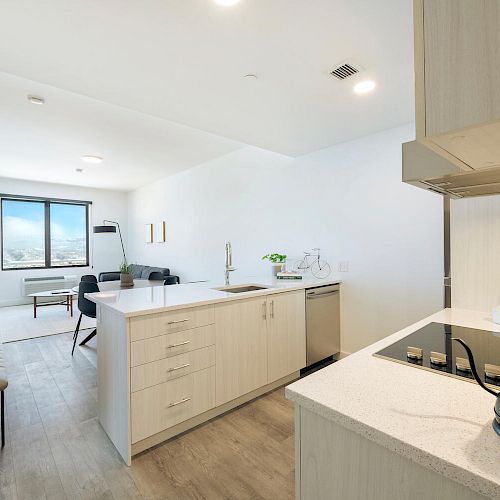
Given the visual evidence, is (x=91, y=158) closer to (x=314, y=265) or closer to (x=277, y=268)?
(x=277, y=268)

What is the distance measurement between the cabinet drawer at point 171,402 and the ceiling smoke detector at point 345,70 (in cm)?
218

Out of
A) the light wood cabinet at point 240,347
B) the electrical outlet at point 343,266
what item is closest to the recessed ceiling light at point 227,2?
the light wood cabinet at point 240,347

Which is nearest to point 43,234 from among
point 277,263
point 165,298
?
point 277,263

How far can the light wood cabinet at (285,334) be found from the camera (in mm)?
2590

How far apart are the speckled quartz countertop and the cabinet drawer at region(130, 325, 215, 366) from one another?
4.06 feet

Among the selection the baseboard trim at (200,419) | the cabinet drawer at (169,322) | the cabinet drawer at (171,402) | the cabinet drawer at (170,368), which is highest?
the cabinet drawer at (169,322)

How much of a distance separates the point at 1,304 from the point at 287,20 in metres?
7.40

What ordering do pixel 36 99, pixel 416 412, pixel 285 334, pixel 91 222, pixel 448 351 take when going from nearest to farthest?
pixel 416 412
pixel 448 351
pixel 285 334
pixel 36 99
pixel 91 222

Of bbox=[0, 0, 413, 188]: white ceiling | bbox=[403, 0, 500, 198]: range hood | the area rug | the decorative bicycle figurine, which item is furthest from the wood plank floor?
bbox=[0, 0, 413, 188]: white ceiling

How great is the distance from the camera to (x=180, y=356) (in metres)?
1.98

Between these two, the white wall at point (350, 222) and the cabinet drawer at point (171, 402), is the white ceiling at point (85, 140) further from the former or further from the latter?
the cabinet drawer at point (171, 402)

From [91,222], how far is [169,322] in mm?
6467

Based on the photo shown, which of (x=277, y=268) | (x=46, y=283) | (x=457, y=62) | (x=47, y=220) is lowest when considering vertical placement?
(x=46, y=283)

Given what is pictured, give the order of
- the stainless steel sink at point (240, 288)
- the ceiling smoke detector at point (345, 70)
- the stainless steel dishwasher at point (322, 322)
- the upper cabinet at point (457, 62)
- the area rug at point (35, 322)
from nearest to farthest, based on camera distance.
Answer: the upper cabinet at point (457, 62)
the ceiling smoke detector at point (345, 70)
the stainless steel sink at point (240, 288)
the stainless steel dishwasher at point (322, 322)
the area rug at point (35, 322)
